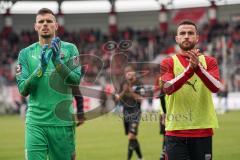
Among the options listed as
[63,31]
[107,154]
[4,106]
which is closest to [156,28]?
[63,31]

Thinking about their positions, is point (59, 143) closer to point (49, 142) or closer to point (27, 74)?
point (49, 142)

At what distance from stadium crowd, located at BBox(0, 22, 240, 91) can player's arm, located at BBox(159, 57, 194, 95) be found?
109 feet

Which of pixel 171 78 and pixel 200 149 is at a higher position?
pixel 171 78

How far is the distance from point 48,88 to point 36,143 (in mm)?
637

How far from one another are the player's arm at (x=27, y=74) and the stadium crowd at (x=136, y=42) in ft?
108

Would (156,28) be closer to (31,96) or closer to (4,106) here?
(4,106)

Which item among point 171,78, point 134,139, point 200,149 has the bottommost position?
point 134,139

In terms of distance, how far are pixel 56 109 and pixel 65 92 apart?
0.80 ft

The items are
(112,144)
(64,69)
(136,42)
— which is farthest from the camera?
(136,42)

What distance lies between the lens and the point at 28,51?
268 inches

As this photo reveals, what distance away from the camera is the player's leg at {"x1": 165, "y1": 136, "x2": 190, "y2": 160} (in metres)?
6.51

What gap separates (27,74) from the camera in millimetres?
6703

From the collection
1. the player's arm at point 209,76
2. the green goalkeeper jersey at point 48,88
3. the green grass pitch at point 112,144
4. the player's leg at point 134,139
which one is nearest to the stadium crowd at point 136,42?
the green grass pitch at point 112,144

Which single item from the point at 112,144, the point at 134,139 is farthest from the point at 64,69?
the point at 112,144
